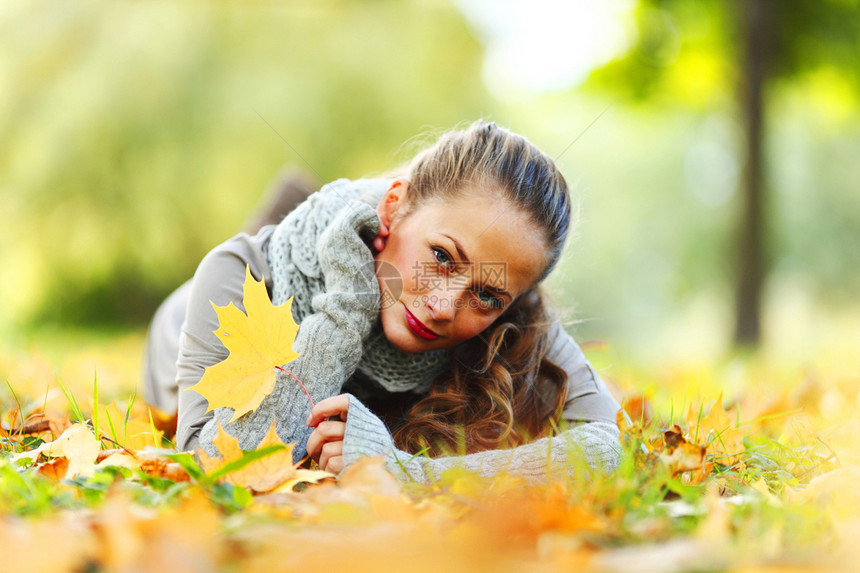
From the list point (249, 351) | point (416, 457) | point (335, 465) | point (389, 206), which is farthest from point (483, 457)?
point (389, 206)

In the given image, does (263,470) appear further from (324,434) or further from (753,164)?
(753,164)

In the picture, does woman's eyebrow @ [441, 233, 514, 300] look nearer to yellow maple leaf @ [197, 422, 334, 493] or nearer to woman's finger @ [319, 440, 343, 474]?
woman's finger @ [319, 440, 343, 474]

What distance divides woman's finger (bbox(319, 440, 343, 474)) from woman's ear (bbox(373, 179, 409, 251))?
65 centimetres

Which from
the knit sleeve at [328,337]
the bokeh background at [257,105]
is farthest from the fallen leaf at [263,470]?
the bokeh background at [257,105]

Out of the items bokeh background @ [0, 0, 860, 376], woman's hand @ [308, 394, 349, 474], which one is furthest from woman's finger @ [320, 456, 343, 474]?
bokeh background @ [0, 0, 860, 376]

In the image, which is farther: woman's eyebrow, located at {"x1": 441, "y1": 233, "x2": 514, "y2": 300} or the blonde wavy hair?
the blonde wavy hair

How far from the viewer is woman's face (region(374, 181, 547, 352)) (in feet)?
5.66

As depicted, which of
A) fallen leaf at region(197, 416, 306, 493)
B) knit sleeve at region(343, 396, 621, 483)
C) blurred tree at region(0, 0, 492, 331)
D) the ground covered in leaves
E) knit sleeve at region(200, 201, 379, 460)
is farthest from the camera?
blurred tree at region(0, 0, 492, 331)

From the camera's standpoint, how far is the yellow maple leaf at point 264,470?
1.23 m

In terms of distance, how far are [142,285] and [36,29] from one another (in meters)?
3.25

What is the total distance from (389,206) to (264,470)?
3.10 feet

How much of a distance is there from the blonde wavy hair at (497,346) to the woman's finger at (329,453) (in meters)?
0.35

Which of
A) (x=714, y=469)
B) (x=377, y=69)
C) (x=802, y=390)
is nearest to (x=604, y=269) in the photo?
(x=377, y=69)

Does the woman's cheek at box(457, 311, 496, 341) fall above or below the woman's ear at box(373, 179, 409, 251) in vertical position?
below
